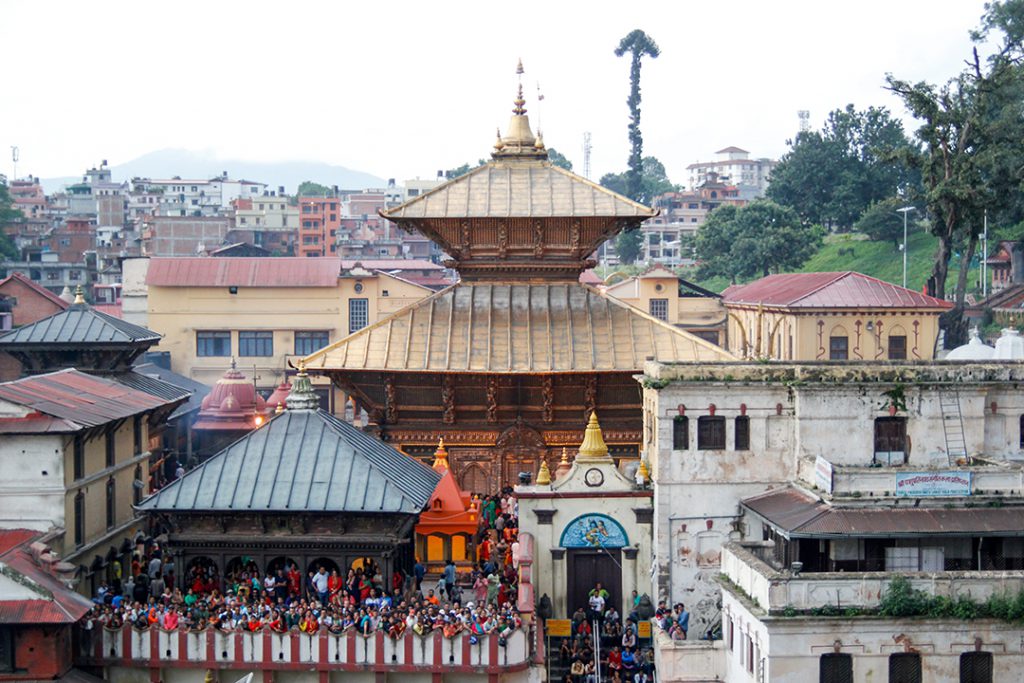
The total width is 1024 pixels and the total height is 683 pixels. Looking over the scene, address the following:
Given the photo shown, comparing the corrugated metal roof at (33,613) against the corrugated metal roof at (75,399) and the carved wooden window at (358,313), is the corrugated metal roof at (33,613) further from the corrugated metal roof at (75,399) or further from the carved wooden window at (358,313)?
the carved wooden window at (358,313)

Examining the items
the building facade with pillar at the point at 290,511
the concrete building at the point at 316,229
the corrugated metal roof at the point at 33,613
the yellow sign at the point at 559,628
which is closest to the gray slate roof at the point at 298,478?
the building facade with pillar at the point at 290,511

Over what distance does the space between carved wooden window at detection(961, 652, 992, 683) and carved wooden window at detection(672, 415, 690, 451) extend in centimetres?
887

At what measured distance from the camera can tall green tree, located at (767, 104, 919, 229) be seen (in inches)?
4419

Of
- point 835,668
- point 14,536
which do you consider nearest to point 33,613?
point 14,536

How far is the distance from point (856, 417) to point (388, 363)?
14.5 m

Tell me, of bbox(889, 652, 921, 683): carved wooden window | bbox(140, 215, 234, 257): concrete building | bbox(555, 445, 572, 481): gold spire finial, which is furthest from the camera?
bbox(140, 215, 234, 257): concrete building

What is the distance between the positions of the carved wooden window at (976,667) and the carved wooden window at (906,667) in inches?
41.2

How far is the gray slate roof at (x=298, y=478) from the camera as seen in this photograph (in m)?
34.4

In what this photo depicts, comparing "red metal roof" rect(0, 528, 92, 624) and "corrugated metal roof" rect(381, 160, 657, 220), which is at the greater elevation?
"corrugated metal roof" rect(381, 160, 657, 220)

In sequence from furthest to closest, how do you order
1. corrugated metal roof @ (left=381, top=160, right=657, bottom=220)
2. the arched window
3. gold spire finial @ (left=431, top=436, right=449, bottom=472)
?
corrugated metal roof @ (left=381, top=160, right=657, bottom=220) < gold spire finial @ (left=431, top=436, right=449, bottom=472) < the arched window

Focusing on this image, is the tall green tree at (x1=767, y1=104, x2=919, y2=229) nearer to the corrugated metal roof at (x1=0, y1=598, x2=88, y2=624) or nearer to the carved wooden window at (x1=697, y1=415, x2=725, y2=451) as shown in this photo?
the carved wooden window at (x1=697, y1=415, x2=725, y2=451)

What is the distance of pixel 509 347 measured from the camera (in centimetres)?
4328

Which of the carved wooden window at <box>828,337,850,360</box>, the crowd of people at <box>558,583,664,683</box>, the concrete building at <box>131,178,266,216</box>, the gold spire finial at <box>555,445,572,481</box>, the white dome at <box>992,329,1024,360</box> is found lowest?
the crowd of people at <box>558,583,664,683</box>

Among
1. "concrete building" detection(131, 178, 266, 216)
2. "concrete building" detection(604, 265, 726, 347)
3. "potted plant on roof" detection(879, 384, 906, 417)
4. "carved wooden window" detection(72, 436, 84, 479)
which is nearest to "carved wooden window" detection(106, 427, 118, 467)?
"carved wooden window" detection(72, 436, 84, 479)
